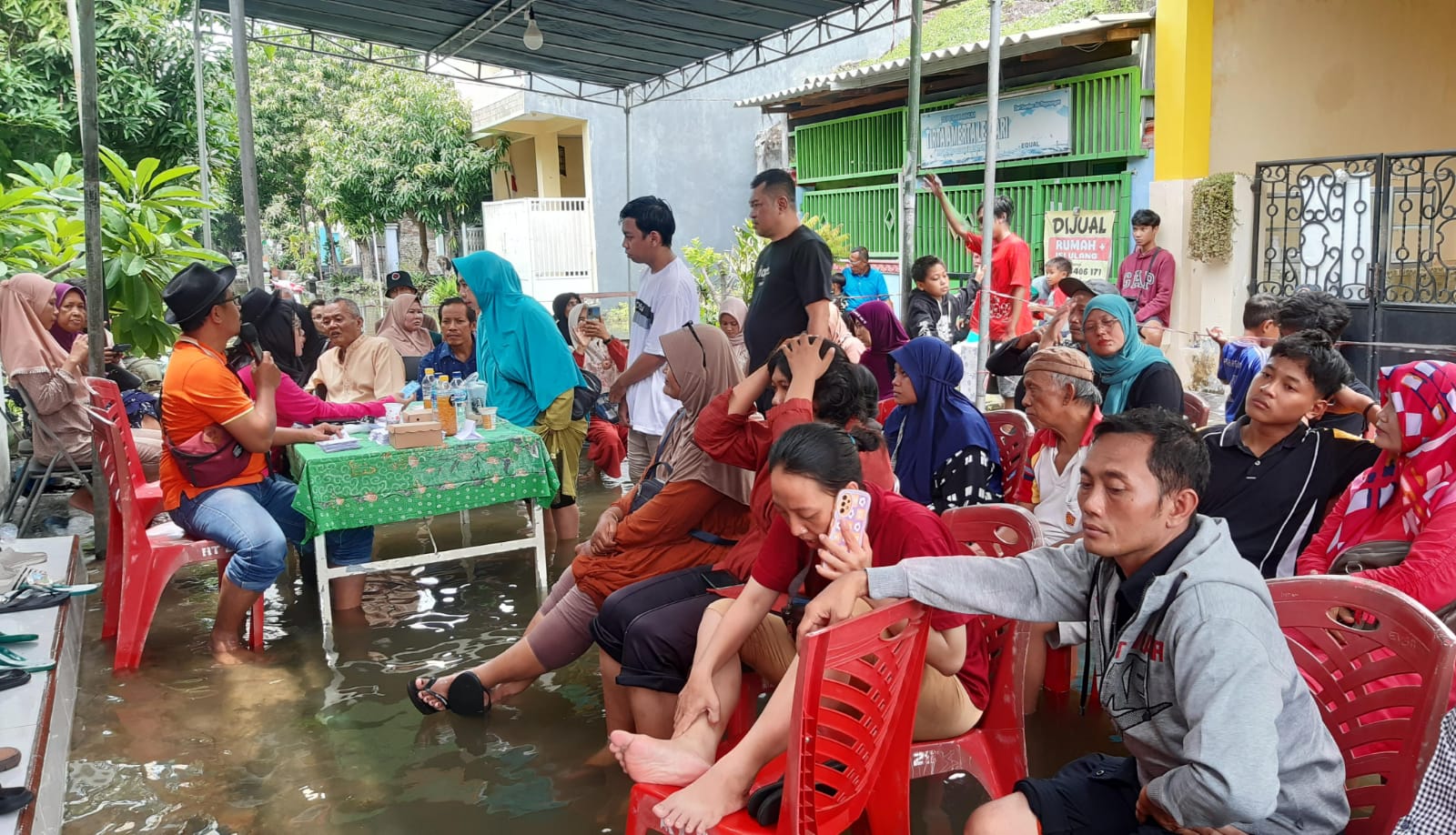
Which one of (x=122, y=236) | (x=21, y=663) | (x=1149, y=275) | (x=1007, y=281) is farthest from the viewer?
(x=1149, y=275)

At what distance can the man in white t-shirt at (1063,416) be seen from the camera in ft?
11.0

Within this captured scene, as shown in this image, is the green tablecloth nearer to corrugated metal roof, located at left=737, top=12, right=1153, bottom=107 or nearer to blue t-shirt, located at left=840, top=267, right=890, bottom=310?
corrugated metal roof, located at left=737, top=12, right=1153, bottom=107

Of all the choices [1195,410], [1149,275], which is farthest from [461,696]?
[1149,275]

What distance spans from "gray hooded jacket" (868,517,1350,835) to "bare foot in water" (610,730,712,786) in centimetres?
68

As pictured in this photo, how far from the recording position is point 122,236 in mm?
6336

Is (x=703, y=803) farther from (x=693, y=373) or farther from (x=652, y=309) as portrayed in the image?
(x=652, y=309)

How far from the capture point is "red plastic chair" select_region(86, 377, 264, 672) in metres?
4.22

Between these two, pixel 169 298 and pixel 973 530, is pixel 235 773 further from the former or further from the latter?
pixel 973 530

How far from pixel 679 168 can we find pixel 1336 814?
17.3 metres

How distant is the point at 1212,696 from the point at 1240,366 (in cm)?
302

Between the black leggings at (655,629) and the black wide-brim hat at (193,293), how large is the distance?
2.25m

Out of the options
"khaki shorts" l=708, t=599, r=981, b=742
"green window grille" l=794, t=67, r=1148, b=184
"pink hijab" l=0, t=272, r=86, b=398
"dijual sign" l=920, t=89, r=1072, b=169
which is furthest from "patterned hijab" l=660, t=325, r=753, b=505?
"green window grille" l=794, t=67, r=1148, b=184

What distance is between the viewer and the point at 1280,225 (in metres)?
8.46

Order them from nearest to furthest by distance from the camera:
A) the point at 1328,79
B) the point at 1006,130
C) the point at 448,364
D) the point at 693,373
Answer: the point at 693,373, the point at 448,364, the point at 1328,79, the point at 1006,130
